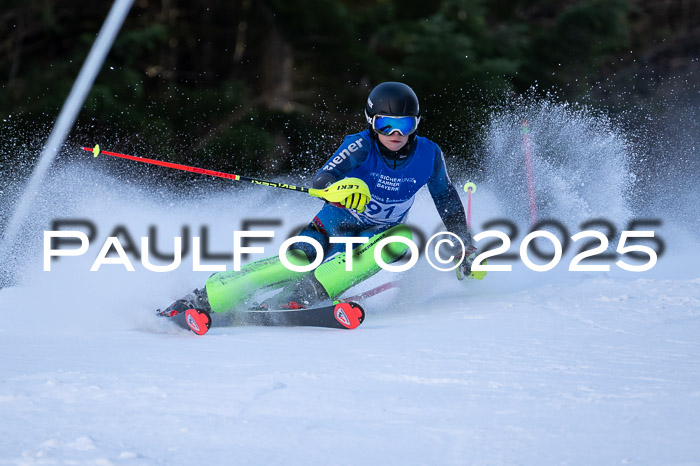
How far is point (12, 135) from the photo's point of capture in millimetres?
12750

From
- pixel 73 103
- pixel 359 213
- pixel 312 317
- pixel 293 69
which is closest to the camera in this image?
pixel 312 317

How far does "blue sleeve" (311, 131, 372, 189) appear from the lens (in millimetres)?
4531

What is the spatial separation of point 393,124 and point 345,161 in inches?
12.4

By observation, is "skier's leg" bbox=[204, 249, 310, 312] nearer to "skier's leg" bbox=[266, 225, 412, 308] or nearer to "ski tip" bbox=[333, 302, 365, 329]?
"skier's leg" bbox=[266, 225, 412, 308]

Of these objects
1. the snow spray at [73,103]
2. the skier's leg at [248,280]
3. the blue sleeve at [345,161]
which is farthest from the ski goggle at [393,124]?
the snow spray at [73,103]

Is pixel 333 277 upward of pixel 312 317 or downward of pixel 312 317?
upward

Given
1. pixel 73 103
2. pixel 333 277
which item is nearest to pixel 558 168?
pixel 333 277

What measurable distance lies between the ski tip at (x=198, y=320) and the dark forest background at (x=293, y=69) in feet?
22.6

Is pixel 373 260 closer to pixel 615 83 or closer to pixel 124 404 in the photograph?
pixel 124 404

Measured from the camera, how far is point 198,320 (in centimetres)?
417

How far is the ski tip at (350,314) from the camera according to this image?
4.30 m

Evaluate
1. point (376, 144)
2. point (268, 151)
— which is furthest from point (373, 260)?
point (268, 151)

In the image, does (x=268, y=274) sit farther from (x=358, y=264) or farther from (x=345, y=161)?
(x=345, y=161)

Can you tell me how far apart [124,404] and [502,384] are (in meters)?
1.24
